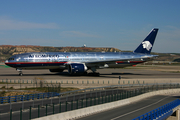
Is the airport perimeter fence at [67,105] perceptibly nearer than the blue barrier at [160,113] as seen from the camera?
Yes

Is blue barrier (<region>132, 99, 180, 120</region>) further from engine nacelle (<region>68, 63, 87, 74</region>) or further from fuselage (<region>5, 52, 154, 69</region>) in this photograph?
fuselage (<region>5, 52, 154, 69</region>)

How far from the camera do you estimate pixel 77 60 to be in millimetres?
68062

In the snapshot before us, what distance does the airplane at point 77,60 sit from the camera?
204ft

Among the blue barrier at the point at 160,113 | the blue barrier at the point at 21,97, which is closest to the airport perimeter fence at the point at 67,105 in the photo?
the blue barrier at the point at 21,97

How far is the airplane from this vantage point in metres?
62.1

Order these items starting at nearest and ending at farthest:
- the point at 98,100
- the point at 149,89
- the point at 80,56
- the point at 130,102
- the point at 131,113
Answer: the point at 131,113
the point at 98,100
the point at 130,102
the point at 149,89
the point at 80,56

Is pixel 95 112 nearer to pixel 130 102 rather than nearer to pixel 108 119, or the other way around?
pixel 108 119

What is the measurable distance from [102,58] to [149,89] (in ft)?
92.9

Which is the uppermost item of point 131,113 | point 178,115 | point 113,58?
point 113,58

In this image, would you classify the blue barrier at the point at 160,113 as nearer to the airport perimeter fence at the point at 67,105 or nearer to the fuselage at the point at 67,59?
the airport perimeter fence at the point at 67,105

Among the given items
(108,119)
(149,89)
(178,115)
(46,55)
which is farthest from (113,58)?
(108,119)

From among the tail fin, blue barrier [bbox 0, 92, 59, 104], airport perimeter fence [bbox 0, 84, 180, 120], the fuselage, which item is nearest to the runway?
the fuselage

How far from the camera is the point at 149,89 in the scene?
145ft

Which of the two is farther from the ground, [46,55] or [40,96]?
[46,55]
